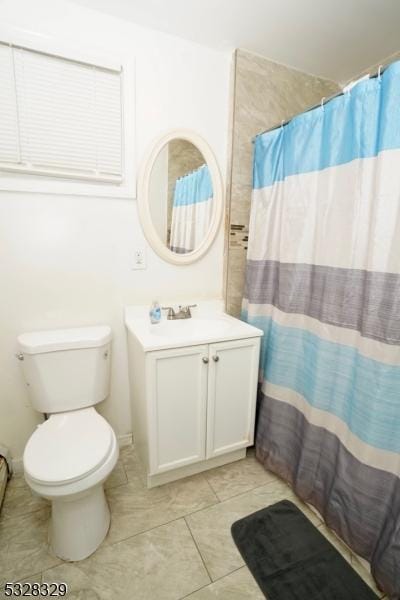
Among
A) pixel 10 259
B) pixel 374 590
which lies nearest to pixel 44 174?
pixel 10 259

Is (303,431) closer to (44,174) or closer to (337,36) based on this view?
(44,174)

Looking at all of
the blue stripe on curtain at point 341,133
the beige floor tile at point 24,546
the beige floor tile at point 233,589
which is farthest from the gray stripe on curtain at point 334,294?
the beige floor tile at point 24,546

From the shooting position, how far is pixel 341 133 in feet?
3.79

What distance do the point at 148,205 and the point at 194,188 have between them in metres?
0.33

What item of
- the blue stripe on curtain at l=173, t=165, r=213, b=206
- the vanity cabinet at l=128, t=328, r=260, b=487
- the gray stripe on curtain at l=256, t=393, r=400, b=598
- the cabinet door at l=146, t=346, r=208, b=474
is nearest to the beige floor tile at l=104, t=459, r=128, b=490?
the vanity cabinet at l=128, t=328, r=260, b=487

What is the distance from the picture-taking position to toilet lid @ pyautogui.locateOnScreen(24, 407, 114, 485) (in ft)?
3.43

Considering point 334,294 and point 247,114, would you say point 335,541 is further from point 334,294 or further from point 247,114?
point 247,114

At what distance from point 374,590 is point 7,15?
2.85 meters

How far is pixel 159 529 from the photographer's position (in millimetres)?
1291

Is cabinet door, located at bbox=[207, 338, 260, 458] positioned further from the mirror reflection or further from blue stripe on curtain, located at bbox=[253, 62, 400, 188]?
blue stripe on curtain, located at bbox=[253, 62, 400, 188]

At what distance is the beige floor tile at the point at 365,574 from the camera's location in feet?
3.50

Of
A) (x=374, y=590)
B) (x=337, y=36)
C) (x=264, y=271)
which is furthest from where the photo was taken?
(x=264, y=271)

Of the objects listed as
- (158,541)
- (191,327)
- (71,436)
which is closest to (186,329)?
(191,327)

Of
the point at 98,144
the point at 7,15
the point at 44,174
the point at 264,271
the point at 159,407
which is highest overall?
the point at 7,15
